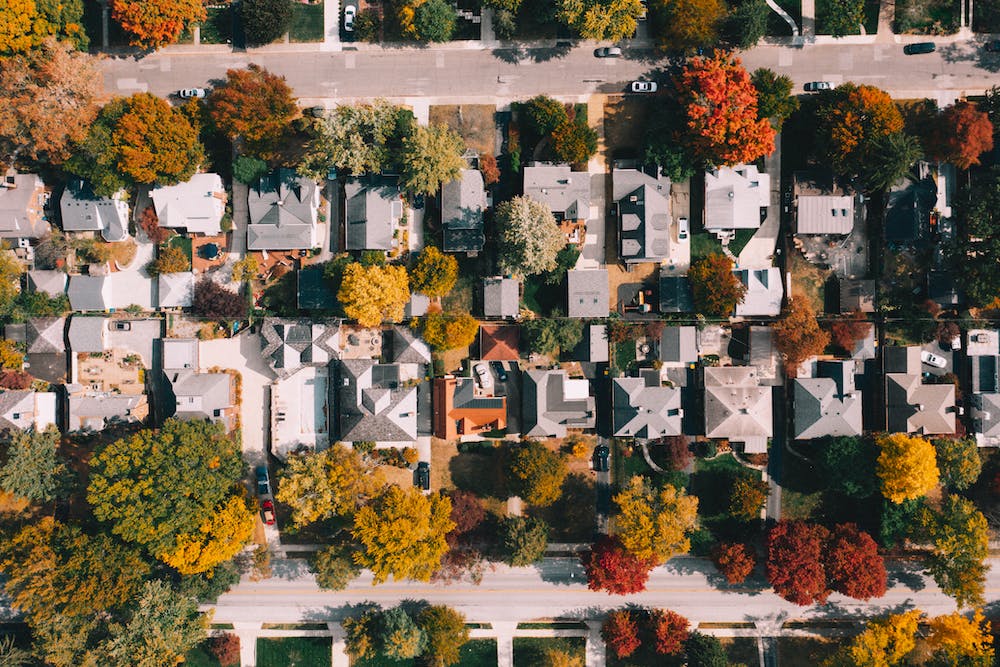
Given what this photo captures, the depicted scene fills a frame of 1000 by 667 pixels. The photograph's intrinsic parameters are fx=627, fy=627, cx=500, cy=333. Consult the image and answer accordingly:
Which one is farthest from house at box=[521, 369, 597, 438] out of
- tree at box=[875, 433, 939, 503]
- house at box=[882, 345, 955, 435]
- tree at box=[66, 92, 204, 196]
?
tree at box=[66, 92, 204, 196]

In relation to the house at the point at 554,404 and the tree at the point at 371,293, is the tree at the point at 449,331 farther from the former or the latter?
the house at the point at 554,404

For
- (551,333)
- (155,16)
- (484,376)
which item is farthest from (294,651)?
(155,16)

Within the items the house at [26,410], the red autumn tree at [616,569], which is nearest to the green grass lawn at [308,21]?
the house at [26,410]

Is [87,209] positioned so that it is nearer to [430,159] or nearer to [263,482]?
[263,482]

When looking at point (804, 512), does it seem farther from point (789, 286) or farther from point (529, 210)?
point (529, 210)

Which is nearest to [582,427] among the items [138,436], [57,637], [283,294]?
[283,294]

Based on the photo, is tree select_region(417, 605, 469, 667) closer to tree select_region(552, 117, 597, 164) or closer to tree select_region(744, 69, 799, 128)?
tree select_region(552, 117, 597, 164)
